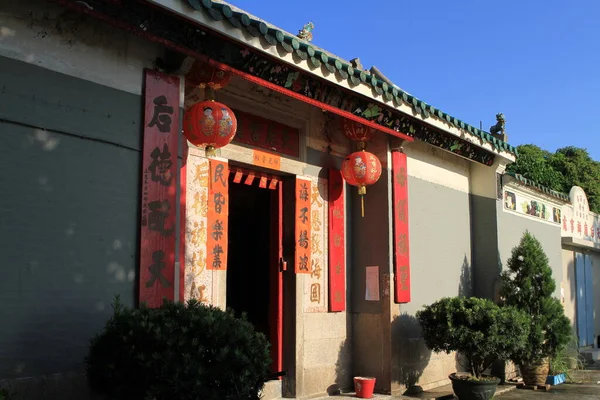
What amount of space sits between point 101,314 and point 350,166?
3686 millimetres

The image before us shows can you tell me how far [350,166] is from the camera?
732cm

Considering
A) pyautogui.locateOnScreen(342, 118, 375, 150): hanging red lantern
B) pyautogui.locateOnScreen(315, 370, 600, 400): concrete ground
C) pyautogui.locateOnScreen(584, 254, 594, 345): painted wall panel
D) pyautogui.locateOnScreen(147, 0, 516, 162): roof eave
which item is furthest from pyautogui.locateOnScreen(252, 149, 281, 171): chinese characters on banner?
pyautogui.locateOnScreen(584, 254, 594, 345): painted wall panel

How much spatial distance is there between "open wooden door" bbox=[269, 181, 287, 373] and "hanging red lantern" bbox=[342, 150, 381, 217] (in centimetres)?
83

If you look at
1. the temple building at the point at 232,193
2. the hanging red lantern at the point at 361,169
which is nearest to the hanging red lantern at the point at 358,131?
the temple building at the point at 232,193

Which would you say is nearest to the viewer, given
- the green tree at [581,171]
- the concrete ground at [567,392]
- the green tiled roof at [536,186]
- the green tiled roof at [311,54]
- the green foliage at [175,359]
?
the green foliage at [175,359]

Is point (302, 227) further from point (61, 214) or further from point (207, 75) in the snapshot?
point (61, 214)

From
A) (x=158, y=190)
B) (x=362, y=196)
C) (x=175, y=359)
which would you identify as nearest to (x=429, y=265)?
(x=362, y=196)

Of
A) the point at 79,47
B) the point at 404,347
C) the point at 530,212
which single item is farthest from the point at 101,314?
the point at 530,212

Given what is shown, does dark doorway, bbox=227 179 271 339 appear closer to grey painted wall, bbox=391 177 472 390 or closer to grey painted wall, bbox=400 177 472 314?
grey painted wall, bbox=391 177 472 390

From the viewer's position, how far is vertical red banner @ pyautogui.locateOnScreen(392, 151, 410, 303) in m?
7.66

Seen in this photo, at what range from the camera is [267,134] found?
6934mm

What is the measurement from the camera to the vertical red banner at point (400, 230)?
7.66 metres

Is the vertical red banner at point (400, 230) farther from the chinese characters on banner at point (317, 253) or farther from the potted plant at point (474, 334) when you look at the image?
the chinese characters on banner at point (317, 253)

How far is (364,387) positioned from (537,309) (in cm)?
329
